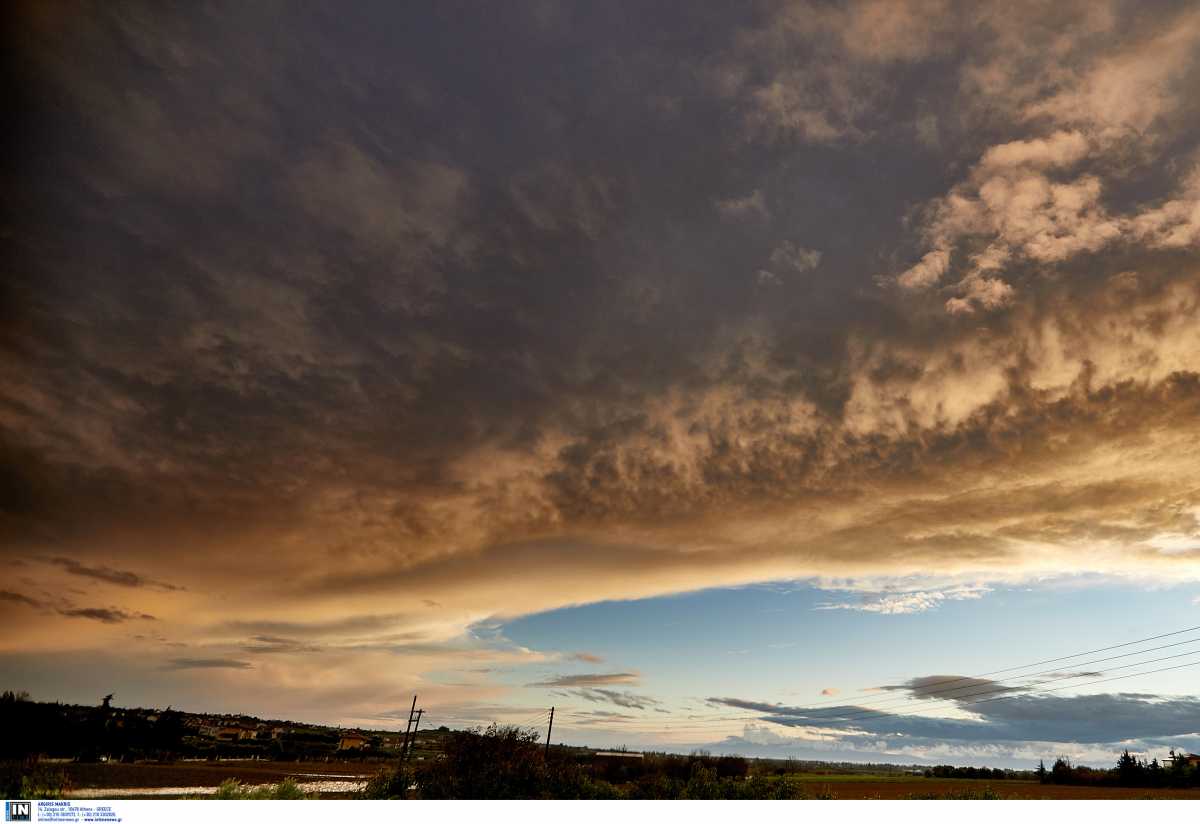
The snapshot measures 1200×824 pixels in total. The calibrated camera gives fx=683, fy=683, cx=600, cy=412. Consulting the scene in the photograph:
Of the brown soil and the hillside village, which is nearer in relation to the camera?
the hillside village

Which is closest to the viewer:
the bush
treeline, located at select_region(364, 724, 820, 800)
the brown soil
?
the bush

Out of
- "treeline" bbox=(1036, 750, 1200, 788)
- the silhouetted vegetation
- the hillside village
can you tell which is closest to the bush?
the silhouetted vegetation

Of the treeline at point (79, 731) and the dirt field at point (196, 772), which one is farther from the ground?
the treeline at point (79, 731)

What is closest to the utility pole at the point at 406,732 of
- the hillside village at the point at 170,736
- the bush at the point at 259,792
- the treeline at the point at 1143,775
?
the hillside village at the point at 170,736

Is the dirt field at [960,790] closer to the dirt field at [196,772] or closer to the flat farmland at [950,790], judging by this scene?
the flat farmland at [950,790]

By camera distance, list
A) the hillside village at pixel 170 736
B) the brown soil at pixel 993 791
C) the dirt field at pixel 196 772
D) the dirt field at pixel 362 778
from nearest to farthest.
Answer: the dirt field at pixel 196 772, the dirt field at pixel 362 778, the hillside village at pixel 170 736, the brown soil at pixel 993 791

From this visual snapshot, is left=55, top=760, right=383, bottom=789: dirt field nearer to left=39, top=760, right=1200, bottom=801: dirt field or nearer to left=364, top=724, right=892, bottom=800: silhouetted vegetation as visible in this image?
left=39, top=760, right=1200, bottom=801: dirt field

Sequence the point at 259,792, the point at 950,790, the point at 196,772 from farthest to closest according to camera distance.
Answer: the point at 950,790 → the point at 196,772 → the point at 259,792

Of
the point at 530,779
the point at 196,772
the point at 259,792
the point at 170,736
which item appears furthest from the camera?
the point at 170,736

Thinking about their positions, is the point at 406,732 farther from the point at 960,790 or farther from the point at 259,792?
the point at 960,790

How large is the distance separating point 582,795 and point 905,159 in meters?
6.25

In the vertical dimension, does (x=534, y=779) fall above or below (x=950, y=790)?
below

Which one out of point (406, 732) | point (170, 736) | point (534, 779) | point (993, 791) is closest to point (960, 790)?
point (993, 791)

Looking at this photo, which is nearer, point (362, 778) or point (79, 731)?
point (79, 731)
